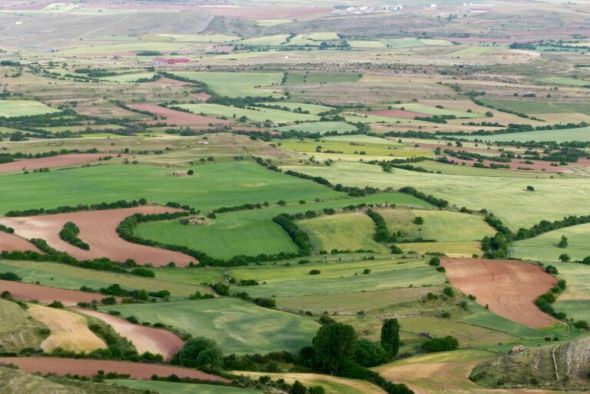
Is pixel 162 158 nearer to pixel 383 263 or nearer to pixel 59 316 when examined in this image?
pixel 383 263

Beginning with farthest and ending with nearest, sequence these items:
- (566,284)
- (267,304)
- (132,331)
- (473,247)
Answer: (473,247) → (566,284) → (267,304) → (132,331)

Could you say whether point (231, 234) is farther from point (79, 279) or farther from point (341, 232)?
point (79, 279)

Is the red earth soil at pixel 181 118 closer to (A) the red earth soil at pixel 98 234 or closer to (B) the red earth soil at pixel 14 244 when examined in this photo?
(A) the red earth soil at pixel 98 234

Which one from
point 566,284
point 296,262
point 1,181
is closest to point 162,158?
point 1,181

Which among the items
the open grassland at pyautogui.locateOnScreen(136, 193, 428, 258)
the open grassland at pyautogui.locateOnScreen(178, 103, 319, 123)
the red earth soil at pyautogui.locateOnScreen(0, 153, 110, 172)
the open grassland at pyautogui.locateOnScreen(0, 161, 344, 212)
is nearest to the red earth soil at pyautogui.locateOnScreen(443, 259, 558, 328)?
the open grassland at pyautogui.locateOnScreen(136, 193, 428, 258)

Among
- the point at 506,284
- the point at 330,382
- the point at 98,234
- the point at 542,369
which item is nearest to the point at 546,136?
the point at 506,284

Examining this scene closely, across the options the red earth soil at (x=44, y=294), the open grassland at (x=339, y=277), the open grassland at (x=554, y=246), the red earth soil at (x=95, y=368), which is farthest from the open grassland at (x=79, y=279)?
the open grassland at (x=554, y=246)

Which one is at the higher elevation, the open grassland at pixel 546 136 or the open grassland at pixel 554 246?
the open grassland at pixel 554 246
